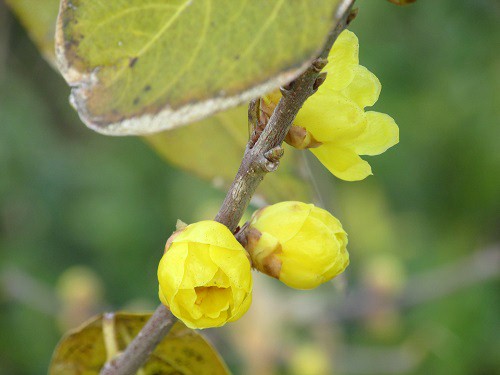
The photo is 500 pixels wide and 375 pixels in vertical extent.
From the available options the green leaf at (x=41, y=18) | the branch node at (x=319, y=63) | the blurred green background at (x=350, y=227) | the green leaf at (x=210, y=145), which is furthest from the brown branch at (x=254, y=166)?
the blurred green background at (x=350, y=227)

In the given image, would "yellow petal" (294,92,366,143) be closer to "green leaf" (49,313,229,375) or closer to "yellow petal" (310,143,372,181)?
"yellow petal" (310,143,372,181)

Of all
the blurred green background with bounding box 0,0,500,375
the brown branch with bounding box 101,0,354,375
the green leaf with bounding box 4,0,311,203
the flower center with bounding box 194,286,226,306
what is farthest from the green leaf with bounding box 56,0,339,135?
the blurred green background with bounding box 0,0,500,375

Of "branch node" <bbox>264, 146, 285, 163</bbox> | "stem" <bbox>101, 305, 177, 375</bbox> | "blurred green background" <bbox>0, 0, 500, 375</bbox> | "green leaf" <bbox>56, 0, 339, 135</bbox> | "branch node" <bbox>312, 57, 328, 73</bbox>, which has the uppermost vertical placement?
"green leaf" <bbox>56, 0, 339, 135</bbox>

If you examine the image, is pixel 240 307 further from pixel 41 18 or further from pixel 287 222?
pixel 41 18

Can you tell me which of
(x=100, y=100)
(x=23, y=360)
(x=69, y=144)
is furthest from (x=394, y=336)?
(x=100, y=100)

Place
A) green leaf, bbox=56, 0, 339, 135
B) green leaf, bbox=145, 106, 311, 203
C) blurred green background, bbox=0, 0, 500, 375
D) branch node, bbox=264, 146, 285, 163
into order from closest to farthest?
green leaf, bbox=56, 0, 339, 135 → branch node, bbox=264, 146, 285, 163 → green leaf, bbox=145, 106, 311, 203 → blurred green background, bbox=0, 0, 500, 375

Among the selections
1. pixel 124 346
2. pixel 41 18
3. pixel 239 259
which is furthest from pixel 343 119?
pixel 41 18

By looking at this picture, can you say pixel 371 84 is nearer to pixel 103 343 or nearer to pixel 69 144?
pixel 103 343
